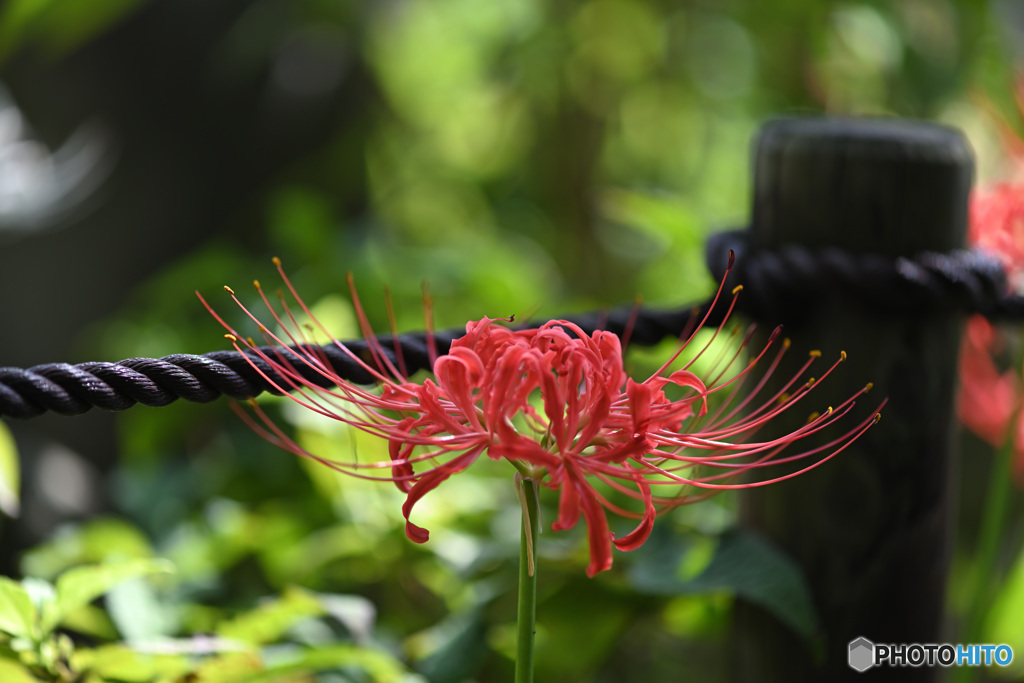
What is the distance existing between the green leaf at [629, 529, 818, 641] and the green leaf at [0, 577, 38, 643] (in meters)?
0.41

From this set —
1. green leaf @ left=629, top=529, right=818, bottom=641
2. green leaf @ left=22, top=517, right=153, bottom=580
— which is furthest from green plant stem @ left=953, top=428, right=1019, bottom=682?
green leaf @ left=22, top=517, right=153, bottom=580

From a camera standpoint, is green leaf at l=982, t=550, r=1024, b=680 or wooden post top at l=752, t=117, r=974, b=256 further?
green leaf at l=982, t=550, r=1024, b=680

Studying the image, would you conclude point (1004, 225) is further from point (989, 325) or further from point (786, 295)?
point (786, 295)

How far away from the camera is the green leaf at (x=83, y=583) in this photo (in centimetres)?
49

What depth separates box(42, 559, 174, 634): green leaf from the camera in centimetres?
49

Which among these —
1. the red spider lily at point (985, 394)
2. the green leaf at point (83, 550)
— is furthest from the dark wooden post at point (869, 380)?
the green leaf at point (83, 550)

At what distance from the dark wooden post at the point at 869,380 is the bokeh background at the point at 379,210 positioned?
0.09 m

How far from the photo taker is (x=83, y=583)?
50 centimetres

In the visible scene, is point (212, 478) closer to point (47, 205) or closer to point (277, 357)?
point (47, 205)

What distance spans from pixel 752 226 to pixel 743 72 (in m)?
1.45

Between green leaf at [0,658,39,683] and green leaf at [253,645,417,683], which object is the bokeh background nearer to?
green leaf at [253,645,417,683]

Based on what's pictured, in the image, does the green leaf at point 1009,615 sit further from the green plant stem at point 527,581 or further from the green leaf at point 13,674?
the green leaf at point 13,674

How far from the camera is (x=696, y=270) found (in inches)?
38.2

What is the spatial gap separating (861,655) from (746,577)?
0.11 m
